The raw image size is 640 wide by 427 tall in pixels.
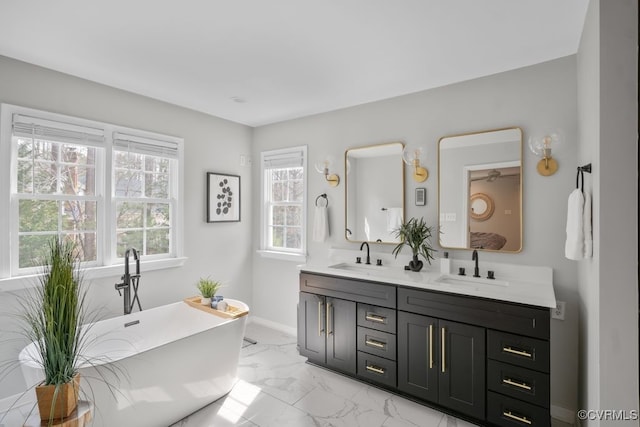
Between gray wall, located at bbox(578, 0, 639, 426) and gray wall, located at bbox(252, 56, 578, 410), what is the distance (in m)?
1.02

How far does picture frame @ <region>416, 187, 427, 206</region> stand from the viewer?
2.98 meters

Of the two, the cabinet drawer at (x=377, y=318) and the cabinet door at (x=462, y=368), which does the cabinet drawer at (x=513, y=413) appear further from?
the cabinet drawer at (x=377, y=318)

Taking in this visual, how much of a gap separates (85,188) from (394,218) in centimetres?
282

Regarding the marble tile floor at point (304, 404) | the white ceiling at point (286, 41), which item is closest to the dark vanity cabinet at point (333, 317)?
the marble tile floor at point (304, 404)

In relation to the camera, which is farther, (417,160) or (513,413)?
(417,160)

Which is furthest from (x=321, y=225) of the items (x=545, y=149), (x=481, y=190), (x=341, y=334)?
(x=545, y=149)

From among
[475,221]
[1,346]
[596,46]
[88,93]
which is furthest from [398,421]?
[88,93]

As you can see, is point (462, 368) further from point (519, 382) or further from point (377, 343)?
point (377, 343)

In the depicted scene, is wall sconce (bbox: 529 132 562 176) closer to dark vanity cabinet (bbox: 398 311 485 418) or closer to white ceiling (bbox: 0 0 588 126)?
white ceiling (bbox: 0 0 588 126)

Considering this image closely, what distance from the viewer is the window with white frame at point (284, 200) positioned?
389 centimetres

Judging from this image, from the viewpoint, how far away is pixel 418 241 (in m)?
2.89

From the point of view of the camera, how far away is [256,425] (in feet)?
7.44

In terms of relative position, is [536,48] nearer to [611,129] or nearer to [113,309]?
[611,129]

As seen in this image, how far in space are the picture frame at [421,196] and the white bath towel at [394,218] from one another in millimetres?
199
